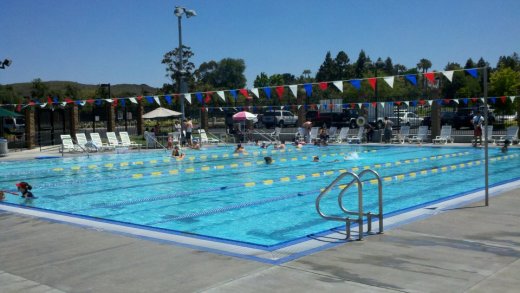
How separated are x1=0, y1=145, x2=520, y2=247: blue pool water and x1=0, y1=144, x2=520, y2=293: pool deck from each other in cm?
133

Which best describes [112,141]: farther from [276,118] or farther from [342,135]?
[276,118]

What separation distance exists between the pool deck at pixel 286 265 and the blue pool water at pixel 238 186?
4.37ft

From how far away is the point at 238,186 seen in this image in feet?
43.9

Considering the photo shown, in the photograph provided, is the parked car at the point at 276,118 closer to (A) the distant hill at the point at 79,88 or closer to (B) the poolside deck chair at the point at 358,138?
(B) the poolside deck chair at the point at 358,138

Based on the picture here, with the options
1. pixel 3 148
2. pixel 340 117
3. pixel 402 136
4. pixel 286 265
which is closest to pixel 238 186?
pixel 286 265

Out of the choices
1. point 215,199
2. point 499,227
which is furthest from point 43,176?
point 499,227

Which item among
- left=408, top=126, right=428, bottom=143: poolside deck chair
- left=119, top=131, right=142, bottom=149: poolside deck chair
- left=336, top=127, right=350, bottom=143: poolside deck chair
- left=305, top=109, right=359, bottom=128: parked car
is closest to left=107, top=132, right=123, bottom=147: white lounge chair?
left=119, top=131, right=142, bottom=149: poolside deck chair

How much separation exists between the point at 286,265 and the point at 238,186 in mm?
7849

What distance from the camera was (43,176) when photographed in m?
16.5

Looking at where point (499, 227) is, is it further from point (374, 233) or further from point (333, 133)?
point (333, 133)

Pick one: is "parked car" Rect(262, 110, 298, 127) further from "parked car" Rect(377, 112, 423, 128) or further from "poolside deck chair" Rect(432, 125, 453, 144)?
"poolside deck chair" Rect(432, 125, 453, 144)

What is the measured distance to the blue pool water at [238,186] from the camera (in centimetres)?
916

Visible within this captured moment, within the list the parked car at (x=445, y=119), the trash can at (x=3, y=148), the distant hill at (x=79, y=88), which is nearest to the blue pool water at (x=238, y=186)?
the trash can at (x=3, y=148)

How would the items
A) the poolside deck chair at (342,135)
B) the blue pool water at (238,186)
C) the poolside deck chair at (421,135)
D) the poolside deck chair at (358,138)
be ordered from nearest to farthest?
the blue pool water at (238,186)
the poolside deck chair at (421,135)
the poolside deck chair at (358,138)
the poolside deck chair at (342,135)
